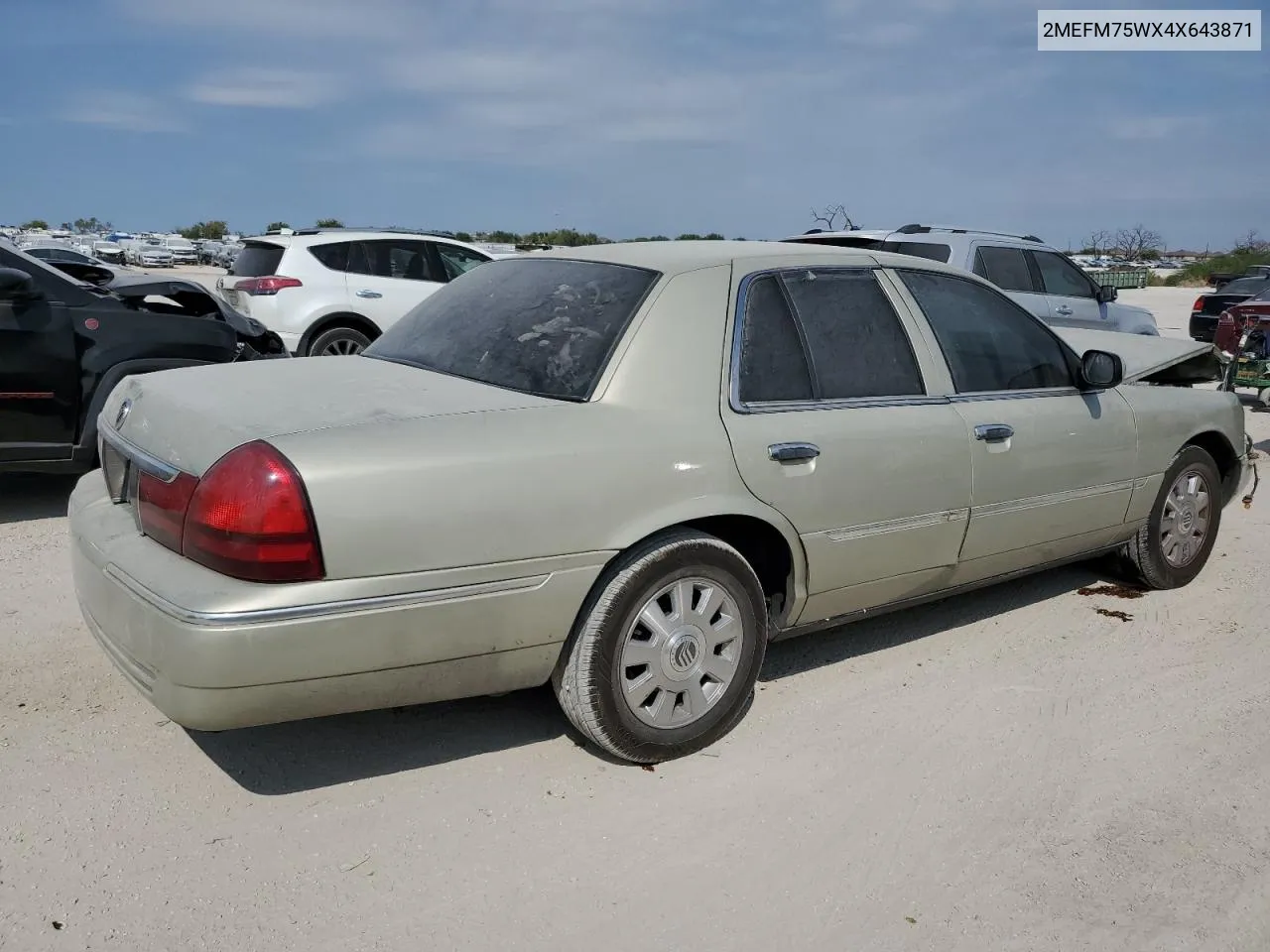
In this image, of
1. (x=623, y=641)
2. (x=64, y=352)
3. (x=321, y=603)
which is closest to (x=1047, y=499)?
(x=623, y=641)

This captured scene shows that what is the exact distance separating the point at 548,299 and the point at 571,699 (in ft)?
4.47

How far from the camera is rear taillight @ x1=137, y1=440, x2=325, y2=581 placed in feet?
9.09

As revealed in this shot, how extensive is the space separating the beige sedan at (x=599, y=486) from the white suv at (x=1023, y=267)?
18.0ft

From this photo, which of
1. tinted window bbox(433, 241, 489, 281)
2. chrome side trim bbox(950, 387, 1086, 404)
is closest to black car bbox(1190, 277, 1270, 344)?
tinted window bbox(433, 241, 489, 281)

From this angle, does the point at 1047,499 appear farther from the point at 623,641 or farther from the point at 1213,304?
the point at 1213,304

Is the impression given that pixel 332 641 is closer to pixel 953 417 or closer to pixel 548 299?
pixel 548 299

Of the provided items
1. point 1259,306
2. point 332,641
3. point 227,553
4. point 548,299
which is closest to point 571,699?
point 332,641

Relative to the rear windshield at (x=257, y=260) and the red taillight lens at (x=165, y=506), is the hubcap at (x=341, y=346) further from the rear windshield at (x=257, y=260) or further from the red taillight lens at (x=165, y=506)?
the red taillight lens at (x=165, y=506)

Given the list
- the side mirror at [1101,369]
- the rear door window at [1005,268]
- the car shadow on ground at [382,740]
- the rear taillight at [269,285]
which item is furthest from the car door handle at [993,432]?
the rear taillight at [269,285]

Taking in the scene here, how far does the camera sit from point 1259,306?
13281 millimetres

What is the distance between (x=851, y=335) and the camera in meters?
4.03

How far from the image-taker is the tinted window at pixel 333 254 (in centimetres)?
1051

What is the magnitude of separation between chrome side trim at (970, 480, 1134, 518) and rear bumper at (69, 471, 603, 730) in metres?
1.81

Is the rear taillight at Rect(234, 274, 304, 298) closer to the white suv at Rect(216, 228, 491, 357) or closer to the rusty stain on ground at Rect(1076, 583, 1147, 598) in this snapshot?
the white suv at Rect(216, 228, 491, 357)
